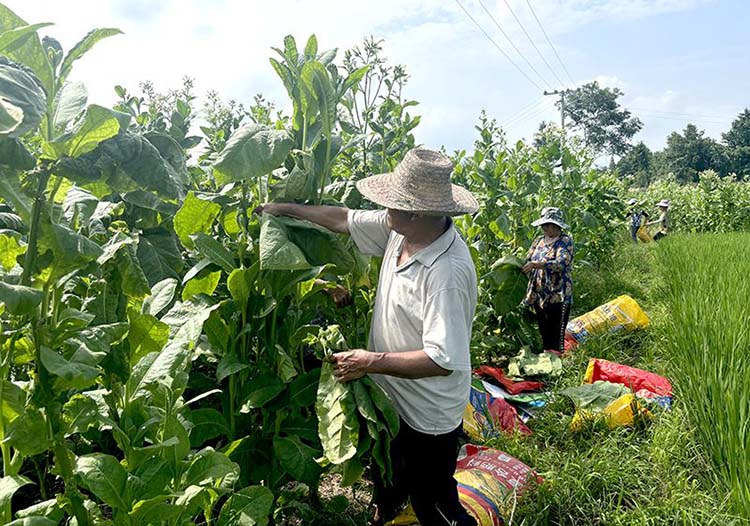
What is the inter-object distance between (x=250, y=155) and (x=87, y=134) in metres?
0.67

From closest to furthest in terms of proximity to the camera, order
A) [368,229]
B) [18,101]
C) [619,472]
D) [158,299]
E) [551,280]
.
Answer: [18,101], [158,299], [368,229], [619,472], [551,280]

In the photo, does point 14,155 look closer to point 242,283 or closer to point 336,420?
point 242,283

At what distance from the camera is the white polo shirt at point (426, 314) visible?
207 centimetres

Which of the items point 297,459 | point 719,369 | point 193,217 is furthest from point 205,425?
point 719,369

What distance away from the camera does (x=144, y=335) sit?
1.58m

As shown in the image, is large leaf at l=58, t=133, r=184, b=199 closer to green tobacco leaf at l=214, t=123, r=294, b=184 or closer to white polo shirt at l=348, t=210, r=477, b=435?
green tobacco leaf at l=214, t=123, r=294, b=184

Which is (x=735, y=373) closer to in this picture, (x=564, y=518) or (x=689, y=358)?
(x=689, y=358)

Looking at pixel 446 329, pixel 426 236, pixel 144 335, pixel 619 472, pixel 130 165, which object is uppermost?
pixel 130 165

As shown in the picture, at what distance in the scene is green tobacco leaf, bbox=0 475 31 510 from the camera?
4.13 feet

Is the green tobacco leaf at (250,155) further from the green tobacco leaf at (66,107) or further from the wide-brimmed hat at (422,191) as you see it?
the green tobacco leaf at (66,107)

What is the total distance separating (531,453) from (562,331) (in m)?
2.17

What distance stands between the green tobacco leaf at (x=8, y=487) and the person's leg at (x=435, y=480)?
54.2 inches

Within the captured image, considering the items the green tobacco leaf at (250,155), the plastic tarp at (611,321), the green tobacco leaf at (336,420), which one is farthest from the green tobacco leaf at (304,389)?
the plastic tarp at (611,321)

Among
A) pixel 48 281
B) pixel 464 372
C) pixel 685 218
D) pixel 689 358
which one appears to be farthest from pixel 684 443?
pixel 685 218
